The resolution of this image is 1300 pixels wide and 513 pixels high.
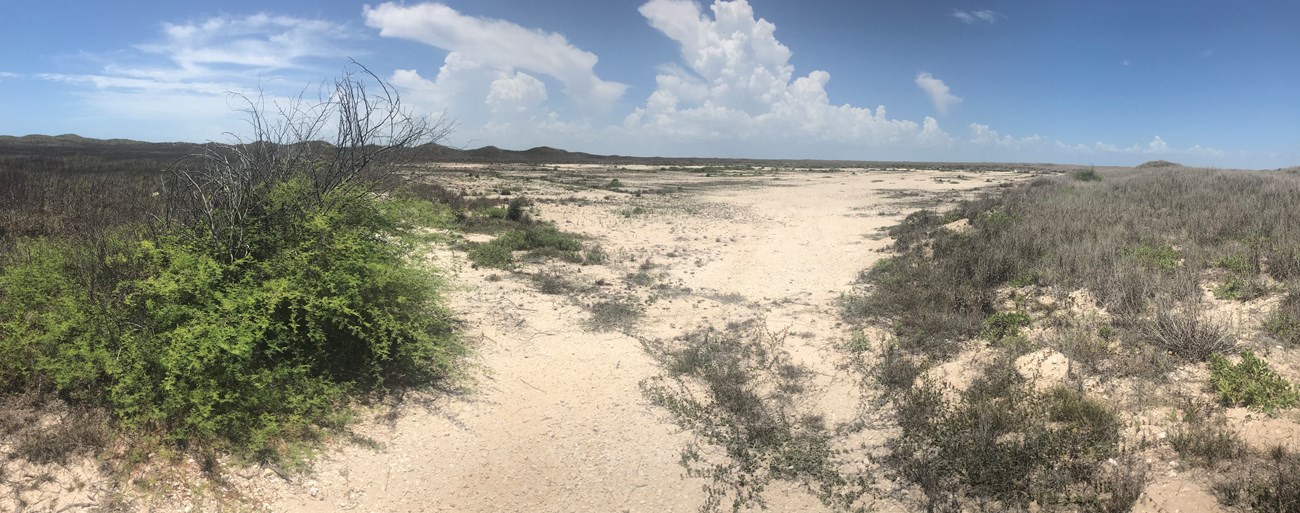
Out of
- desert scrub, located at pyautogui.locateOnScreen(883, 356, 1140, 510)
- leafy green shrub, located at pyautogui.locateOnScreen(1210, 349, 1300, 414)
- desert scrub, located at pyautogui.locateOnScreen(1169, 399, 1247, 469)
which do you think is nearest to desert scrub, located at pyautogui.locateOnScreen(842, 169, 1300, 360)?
leafy green shrub, located at pyautogui.locateOnScreen(1210, 349, 1300, 414)

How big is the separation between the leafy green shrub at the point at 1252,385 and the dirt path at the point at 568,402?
9.46 ft

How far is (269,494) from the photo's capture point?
4090 mm

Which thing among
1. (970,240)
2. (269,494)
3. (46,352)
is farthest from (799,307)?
(46,352)

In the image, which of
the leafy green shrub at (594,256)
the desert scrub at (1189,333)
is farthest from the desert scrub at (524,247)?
the desert scrub at (1189,333)

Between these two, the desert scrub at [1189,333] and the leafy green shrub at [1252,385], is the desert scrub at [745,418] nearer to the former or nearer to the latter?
the leafy green shrub at [1252,385]

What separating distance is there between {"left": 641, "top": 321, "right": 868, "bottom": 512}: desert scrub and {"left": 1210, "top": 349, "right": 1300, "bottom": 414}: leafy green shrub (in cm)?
290

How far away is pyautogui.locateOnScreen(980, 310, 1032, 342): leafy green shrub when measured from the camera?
6.64m

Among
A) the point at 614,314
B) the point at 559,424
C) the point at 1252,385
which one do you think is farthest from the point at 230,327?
the point at 1252,385

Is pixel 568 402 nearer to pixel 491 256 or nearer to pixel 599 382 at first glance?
pixel 599 382

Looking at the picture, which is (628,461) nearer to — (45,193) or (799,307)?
(799,307)

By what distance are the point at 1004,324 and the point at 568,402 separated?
5.18 meters

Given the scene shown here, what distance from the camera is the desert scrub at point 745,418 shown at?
4652 millimetres

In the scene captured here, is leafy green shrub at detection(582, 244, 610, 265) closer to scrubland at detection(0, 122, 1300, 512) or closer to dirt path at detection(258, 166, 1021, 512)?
dirt path at detection(258, 166, 1021, 512)

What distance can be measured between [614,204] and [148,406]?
20.2m
